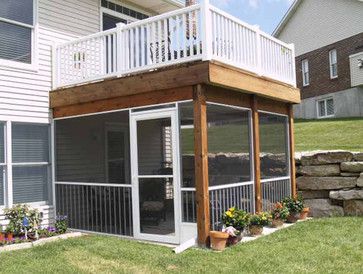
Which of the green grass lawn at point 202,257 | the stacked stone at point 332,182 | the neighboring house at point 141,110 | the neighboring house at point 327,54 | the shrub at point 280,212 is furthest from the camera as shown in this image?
the neighboring house at point 327,54

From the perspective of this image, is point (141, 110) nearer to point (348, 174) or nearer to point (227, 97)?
point (227, 97)

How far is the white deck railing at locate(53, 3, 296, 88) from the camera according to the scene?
25.2 feet

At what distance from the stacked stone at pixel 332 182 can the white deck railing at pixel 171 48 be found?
193 centimetres

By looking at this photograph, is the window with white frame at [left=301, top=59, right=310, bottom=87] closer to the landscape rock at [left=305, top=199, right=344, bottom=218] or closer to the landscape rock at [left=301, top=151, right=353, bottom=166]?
the landscape rock at [left=301, top=151, right=353, bottom=166]

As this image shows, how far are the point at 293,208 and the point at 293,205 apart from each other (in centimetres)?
7

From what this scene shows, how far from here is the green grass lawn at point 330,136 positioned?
14.2m

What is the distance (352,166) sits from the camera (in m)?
10.1

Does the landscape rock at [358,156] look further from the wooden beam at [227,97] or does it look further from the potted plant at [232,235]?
the potted plant at [232,235]

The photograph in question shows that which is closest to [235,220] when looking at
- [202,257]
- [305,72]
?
[202,257]

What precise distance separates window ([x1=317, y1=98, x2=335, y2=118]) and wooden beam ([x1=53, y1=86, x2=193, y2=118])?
54.7ft

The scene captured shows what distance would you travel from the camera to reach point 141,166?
29.0 ft

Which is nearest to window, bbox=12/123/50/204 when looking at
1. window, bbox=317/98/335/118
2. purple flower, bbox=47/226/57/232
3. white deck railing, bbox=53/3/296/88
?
purple flower, bbox=47/226/57/232

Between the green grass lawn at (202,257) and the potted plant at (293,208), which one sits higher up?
the potted plant at (293,208)

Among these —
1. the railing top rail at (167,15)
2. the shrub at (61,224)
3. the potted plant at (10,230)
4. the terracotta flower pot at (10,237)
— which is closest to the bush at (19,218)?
the potted plant at (10,230)
